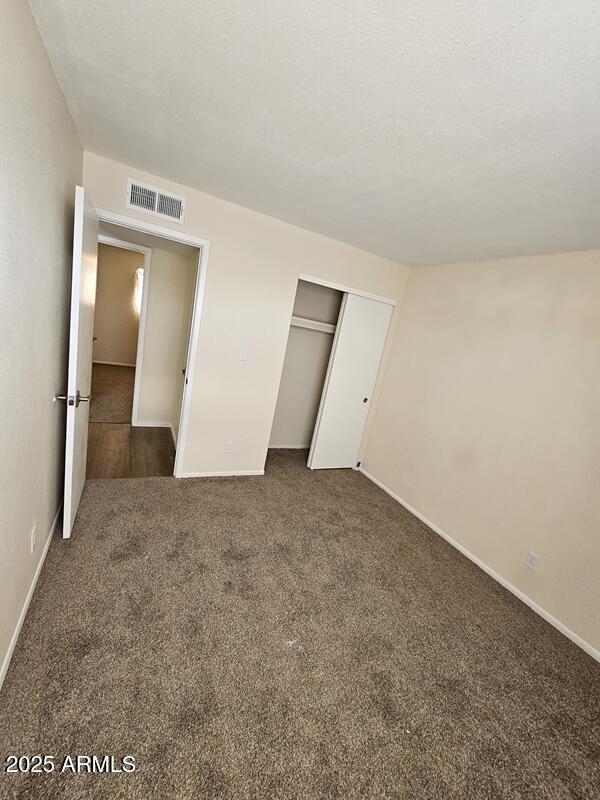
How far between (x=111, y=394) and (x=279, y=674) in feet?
16.3

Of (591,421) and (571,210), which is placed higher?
(571,210)

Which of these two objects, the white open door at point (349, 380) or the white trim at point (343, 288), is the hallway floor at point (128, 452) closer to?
the white open door at point (349, 380)

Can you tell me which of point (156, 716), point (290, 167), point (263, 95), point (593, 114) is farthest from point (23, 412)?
point (593, 114)

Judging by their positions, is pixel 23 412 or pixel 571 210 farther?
pixel 571 210

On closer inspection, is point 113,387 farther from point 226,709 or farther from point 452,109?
point 452,109

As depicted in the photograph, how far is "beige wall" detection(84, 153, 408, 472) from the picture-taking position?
2789 mm

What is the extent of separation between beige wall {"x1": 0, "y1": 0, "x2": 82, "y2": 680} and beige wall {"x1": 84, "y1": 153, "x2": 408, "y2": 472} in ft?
3.36

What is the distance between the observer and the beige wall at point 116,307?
6.73 m

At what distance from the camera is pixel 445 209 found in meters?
2.10

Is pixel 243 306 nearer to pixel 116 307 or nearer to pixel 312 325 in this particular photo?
pixel 312 325

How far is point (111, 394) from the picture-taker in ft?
17.5

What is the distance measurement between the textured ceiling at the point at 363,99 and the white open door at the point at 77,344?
1.77ft

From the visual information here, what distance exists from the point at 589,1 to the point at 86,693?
2.73 metres

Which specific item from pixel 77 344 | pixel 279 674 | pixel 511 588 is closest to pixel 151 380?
pixel 77 344
